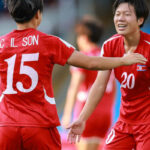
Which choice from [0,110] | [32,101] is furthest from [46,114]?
[0,110]

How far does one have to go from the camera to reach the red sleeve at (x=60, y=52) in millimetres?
4004

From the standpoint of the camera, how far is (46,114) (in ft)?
13.3

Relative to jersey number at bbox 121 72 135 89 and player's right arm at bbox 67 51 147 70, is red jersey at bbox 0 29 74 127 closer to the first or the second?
player's right arm at bbox 67 51 147 70

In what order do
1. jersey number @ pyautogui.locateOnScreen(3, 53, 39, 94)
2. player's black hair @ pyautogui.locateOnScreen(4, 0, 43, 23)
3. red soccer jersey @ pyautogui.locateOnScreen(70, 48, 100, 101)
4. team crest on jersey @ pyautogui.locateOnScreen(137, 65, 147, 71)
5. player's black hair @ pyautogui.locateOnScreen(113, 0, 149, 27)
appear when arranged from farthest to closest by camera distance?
red soccer jersey @ pyautogui.locateOnScreen(70, 48, 100, 101) → player's black hair @ pyautogui.locateOnScreen(113, 0, 149, 27) → team crest on jersey @ pyautogui.locateOnScreen(137, 65, 147, 71) → player's black hair @ pyautogui.locateOnScreen(4, 0, 43, 23) → jersey number @ pyautogui.locateOnScreen(3, 53, 39, 94)

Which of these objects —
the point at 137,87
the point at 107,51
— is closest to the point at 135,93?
the point at 137,87

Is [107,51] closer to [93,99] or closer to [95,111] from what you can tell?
[93,99]

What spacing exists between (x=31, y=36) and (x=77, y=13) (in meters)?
8.26

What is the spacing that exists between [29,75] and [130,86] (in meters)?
1.21

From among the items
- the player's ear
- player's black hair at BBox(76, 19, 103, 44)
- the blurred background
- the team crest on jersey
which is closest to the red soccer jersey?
player's black hair at BBox(76, 19, 103, 44)

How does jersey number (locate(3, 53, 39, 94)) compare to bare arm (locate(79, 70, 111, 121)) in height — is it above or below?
above

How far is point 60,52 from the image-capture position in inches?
158

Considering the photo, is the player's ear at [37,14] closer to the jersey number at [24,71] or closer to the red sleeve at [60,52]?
the red sleeve at [60,52]

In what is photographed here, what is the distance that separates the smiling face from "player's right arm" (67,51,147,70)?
2.09 ft

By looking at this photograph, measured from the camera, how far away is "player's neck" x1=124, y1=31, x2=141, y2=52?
472 centimetres
